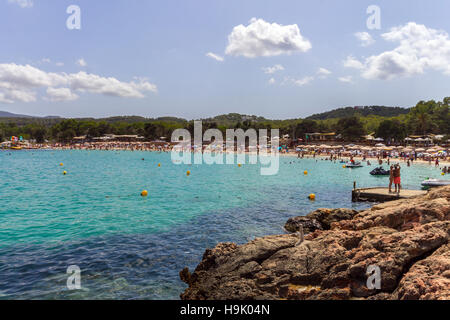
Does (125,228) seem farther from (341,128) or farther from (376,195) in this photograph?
(341,128)

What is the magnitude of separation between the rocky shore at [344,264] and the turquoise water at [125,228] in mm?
1701

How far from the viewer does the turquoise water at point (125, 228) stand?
8.98 metres

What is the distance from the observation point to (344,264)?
23.9ft

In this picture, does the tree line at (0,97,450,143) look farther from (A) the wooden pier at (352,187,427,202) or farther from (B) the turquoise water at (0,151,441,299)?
(A) the wooden pier at (352,187,427,202)

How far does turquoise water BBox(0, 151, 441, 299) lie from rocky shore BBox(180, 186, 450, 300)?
5.58 ft

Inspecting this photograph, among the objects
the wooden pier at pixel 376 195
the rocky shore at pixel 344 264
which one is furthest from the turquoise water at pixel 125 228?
the rocky shore at pixel 344 264

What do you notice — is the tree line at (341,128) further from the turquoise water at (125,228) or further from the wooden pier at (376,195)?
the wooden pier at (376,195)

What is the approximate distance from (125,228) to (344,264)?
1088 cm

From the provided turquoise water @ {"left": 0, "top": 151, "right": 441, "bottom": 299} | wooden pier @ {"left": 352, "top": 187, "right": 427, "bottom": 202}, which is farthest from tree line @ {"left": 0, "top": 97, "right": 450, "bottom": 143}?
wooden pier @ {"left": 352, "top": 187, "right": 427, "bottom": 202}

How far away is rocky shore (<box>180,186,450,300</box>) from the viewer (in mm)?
6379
